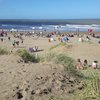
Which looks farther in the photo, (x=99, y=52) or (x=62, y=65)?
(x=99, y=52)

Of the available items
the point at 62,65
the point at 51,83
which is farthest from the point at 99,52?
the point at 51,83

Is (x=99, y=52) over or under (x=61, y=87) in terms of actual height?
under

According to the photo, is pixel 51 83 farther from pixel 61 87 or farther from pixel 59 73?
pixel 59 73

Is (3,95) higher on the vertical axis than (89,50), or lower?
higher

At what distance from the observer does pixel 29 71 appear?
735 centimetres

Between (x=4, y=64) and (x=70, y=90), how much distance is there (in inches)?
99.9

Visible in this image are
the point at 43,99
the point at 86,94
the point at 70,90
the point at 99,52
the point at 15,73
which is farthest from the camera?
the point at 99,52

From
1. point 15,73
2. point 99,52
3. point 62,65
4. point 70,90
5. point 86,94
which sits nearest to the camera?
point 86,94

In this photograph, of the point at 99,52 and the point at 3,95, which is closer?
the point at 3,95

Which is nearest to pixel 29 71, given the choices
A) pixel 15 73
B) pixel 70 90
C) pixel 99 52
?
pixel 15 73

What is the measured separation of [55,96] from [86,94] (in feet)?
2.48

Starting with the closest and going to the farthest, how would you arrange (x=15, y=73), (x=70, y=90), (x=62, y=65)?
(x=70, y=90)
(x=15, y=73)
(x=62, y=65)

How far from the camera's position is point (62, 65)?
26.8 ft

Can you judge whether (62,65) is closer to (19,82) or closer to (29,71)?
(29,71)
